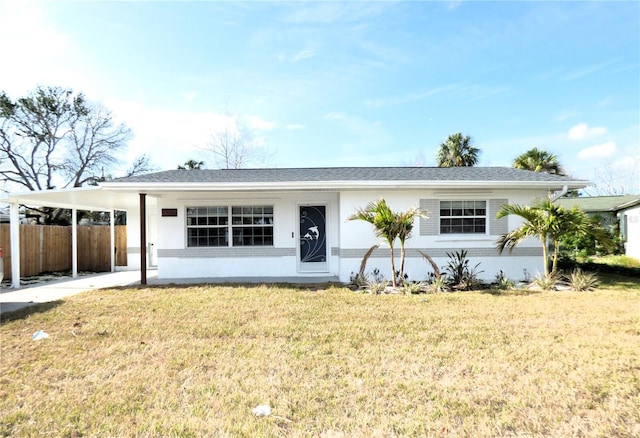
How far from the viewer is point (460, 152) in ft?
73.9

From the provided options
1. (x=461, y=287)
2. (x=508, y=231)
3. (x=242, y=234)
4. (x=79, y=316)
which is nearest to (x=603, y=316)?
(x=461, y=287)

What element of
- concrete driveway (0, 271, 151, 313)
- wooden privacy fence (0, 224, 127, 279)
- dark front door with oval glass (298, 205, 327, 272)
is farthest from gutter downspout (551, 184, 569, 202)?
wooden privacy fence (0, 224, 127, 279)

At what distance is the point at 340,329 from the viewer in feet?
17.9

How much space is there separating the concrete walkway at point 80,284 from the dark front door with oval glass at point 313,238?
2.41 feet

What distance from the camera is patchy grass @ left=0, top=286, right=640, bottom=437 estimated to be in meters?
2.88

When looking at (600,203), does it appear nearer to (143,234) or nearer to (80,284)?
(143,234)

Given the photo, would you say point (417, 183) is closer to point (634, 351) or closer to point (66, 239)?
point (634, 351)

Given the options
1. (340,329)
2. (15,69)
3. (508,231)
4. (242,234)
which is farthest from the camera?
(15,69)

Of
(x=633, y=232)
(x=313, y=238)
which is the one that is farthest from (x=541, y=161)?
(x=313, y=238)

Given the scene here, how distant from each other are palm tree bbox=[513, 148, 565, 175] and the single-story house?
8.95 meters

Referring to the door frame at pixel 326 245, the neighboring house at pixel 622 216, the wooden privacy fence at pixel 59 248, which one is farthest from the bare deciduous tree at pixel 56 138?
the neighboring house at pixel 622 216

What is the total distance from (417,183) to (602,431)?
724cm

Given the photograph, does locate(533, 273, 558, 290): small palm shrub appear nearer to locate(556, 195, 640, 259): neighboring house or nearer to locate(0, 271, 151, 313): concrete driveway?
locate(556, 195, 640, 259): neighboring house

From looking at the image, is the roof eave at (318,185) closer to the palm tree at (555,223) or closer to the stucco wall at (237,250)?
the palm tree at (555,223)
